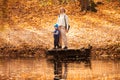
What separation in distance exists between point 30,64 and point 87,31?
27.3 feet

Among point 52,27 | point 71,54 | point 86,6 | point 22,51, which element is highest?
point 86,6

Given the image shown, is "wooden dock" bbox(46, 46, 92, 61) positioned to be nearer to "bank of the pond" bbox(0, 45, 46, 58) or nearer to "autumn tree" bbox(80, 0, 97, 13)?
"bank of the pond" bbox(0, 45, 46, 58)

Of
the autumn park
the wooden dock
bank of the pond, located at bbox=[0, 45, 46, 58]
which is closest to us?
the autumn park

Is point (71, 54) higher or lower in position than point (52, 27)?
lower

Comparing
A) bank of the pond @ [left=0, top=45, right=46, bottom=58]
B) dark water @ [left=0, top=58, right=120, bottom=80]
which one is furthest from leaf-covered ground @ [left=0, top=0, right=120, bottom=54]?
dark water @ [left=0, top=58, right=120, bottom=80]

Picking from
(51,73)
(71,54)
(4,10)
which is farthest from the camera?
(4,10)

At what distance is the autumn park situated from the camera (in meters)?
15.2

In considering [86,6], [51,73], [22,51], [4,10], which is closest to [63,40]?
[22,51]

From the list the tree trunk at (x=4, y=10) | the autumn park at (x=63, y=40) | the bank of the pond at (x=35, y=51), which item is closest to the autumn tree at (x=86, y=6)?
the autumn park at (x=63, y=40)

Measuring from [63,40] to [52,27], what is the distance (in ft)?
21.2

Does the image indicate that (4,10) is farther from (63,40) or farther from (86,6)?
(63,40)

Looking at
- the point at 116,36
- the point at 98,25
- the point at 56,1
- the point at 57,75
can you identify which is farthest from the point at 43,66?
the point at 56,1

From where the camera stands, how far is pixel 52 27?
89.8 feet

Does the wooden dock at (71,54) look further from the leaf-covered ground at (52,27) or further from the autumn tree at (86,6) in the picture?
the autumn tree at (86,6)
